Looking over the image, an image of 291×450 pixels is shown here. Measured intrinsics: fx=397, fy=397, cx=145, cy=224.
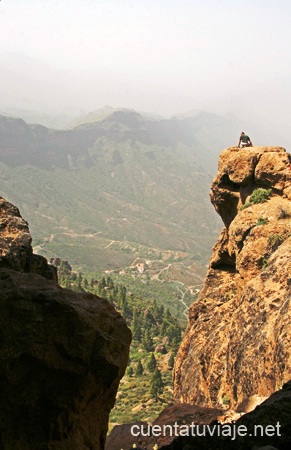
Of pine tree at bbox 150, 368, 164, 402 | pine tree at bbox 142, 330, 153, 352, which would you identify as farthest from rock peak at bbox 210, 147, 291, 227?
pine tree at bbox 142, 330, 153, 352

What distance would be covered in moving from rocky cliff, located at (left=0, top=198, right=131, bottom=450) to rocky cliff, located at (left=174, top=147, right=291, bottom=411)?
263 inches

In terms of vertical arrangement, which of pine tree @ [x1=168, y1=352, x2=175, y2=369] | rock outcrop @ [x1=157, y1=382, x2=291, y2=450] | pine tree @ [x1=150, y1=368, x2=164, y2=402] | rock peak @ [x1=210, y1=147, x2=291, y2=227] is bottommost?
pine tree @ [x1=150, y1=368, x2=164, y2=402]

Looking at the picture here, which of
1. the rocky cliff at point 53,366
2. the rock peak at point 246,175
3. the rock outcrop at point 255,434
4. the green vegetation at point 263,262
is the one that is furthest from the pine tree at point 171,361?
the rock outcrop at point 255,434

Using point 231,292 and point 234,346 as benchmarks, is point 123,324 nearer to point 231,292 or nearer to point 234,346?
point 234,346

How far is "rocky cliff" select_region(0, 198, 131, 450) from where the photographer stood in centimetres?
859

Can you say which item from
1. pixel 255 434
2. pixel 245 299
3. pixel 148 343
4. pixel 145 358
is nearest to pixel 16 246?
pixel 245 299

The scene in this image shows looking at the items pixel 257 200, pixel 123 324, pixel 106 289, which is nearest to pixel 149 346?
pixel 106 289

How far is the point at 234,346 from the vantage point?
59.3 feet

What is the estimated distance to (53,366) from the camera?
351 inches

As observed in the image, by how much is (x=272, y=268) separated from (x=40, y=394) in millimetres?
12853

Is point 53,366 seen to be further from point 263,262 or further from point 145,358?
point 145,358

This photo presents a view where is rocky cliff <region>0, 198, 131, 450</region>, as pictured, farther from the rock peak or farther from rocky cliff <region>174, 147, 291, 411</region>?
the rock peak

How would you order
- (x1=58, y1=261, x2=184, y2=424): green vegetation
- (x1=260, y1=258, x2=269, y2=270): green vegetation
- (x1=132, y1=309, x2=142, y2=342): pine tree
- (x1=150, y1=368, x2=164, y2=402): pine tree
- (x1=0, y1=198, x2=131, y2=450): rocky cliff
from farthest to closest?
(x1=132, y1=309, x2=142, y2=342): pine tree → (x1=150, y1=368, x2=164, y2=402): pine tree → (x1=58, y1=261, x2=184, y2=424): green vegetation → (x1=260, y1=258, x2=269, y2=270): green vegetation → (x1=0, y1=198, x2=131, y2=450): rocky cliff

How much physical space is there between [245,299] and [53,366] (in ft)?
40.6
